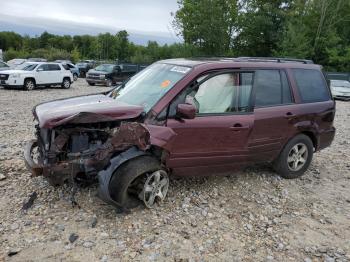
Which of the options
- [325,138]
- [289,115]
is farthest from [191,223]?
[325,138]

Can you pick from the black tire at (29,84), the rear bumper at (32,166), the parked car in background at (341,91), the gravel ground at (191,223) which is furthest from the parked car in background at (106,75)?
the rear bumper at (32,166)

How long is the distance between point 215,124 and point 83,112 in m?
1.66

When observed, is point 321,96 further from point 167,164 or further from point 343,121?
point 343,121

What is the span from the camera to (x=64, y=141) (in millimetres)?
4125

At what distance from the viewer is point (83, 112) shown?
4.07m

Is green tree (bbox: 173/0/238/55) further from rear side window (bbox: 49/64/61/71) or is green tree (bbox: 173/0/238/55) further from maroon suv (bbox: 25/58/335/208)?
maroon suv (bbox: 25/58/335/208)

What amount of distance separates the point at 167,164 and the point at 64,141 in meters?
1.25

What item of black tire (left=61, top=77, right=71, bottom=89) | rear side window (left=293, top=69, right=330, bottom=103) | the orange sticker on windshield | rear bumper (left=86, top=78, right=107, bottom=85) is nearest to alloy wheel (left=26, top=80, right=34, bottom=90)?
black tire (left=61, top=77, right=71, bottom=89)

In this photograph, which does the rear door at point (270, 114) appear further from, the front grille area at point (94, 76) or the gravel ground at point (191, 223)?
the front grille area at point (94, 76)

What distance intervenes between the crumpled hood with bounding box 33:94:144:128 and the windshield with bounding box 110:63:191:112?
0.71 ft

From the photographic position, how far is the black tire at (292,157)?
18.9 ft

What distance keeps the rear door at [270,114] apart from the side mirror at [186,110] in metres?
1.16

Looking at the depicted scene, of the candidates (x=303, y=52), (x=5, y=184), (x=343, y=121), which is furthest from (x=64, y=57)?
(x=5, y=184)

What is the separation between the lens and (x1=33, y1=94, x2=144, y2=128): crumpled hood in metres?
4.04
